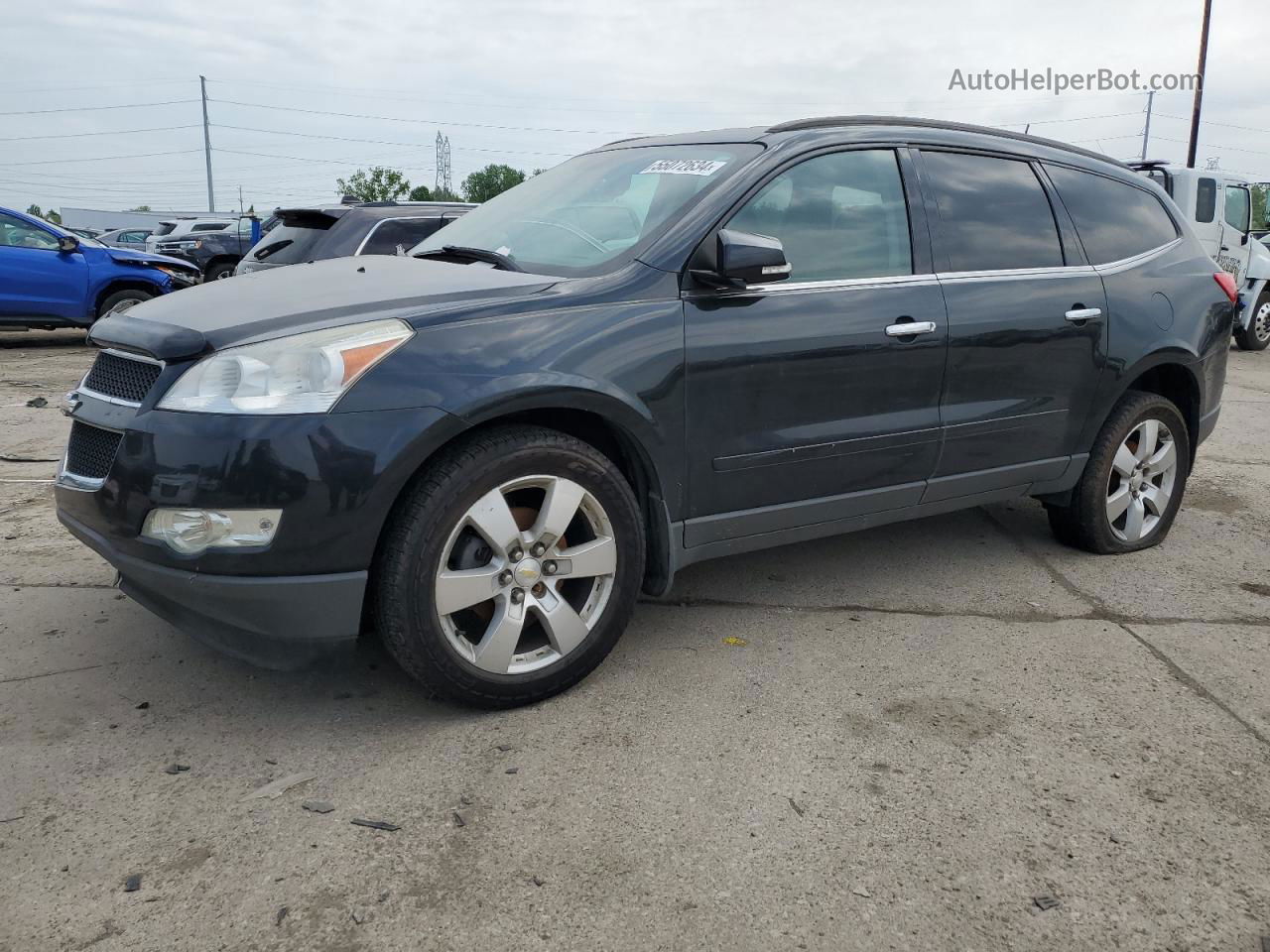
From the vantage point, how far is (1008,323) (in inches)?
153

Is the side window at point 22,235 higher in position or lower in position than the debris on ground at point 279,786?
higher

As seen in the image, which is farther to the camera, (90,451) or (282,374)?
(90,451)

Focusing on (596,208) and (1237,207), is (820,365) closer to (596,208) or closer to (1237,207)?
(596,208)

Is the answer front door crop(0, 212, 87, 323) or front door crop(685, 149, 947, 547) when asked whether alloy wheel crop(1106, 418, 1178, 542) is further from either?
front door crop(0, 212, 87, 323)

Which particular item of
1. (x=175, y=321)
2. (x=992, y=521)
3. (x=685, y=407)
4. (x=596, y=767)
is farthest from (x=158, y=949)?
(x=992, y=521)

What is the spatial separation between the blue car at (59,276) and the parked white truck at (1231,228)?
1230 cm

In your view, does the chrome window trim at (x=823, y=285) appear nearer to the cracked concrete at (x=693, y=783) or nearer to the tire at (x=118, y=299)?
the cracked concrete at (x=693, y=783)

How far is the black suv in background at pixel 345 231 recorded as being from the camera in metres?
7.79

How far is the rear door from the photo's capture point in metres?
3.81

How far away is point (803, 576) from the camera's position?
4277 mm

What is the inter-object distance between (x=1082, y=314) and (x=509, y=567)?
2.60 meters

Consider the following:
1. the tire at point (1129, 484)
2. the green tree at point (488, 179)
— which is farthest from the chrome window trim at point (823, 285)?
the green tree at point (488, 179)

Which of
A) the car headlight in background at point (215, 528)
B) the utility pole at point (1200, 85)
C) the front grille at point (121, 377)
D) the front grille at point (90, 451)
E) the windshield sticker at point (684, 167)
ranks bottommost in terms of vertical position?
the car headlight in background at point (215, 528)

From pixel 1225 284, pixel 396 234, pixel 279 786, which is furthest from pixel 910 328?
pixel 396 234
